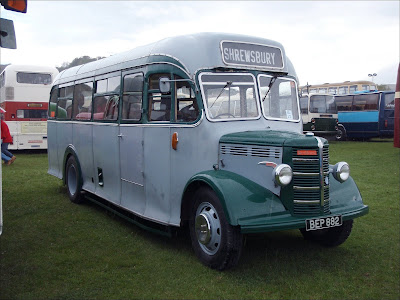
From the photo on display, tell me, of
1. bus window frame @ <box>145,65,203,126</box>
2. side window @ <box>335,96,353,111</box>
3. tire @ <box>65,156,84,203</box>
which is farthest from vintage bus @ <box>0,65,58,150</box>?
side window @ <box>335,96,353,111</box>

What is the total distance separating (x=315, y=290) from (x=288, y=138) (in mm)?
1637

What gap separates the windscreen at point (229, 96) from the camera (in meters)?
5.73

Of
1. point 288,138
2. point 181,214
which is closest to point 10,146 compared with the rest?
point 181,214

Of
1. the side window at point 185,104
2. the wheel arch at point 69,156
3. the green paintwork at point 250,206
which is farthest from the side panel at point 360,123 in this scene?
the side window at point 185,104

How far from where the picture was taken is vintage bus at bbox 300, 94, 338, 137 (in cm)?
2409

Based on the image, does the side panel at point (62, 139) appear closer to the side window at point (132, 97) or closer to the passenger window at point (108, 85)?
the passenger window at point (108, 85)

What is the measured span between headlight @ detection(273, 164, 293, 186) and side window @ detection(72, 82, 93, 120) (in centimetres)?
454

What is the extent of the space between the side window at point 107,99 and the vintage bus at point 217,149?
0.12 feet

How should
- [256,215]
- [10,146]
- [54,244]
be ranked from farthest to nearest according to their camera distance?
[10,146] → [54,244] → [256,215]

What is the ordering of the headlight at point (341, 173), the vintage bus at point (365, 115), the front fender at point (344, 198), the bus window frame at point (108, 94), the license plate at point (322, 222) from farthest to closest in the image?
the vintage bus at point (365, 115) < the bus window frame at point (108, 94) < the headlight at point (341, 173) < the front fender at point (344, 198) < the license plate at point (322, 222)

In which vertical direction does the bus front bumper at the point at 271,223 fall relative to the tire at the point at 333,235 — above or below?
above

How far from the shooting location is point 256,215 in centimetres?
486

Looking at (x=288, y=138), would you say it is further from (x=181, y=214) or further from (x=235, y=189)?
(x=181, y=214)

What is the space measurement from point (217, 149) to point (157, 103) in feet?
4.02
